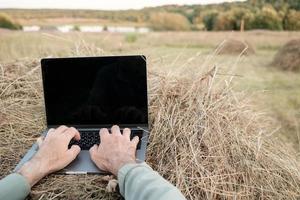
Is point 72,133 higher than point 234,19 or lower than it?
lower


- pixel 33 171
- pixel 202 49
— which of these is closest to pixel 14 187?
→ pixel 33 171

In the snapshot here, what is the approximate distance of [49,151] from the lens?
2.97 feet

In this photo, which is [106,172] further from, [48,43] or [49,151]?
[48,43]

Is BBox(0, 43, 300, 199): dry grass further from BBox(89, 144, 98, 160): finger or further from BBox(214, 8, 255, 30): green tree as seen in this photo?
BBox(214, 8, 255, 30): green tree

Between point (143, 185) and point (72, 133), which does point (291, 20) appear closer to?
point (72, 133)

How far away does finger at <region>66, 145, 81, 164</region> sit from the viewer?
91cm

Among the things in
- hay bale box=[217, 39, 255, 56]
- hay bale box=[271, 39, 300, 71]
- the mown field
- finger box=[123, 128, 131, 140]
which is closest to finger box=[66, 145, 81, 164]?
finger box=[123, 128, 131, 140]

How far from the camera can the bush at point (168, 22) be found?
179cm

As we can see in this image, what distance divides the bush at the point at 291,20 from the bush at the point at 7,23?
1.20 meters

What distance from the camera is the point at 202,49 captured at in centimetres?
155

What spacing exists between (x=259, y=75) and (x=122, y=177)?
1.07 metres

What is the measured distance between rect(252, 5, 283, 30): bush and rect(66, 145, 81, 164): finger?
111 centimetres

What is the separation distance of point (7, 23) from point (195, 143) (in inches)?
52.0

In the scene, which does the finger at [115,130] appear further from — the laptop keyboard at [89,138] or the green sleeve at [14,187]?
the green sleeve at [14,187]
